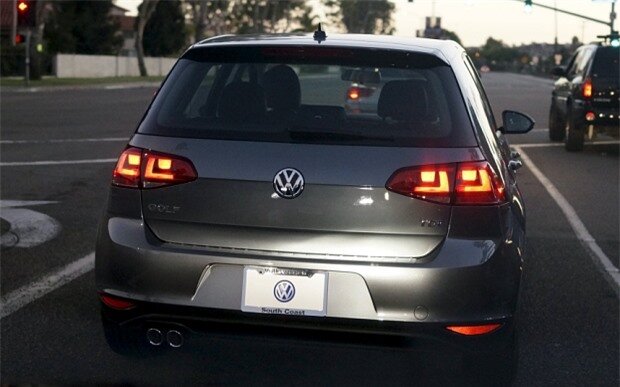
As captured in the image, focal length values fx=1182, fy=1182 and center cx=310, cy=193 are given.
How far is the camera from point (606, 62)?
760 inches

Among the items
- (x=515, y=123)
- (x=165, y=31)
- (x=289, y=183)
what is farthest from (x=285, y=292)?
(x=165, y=31)

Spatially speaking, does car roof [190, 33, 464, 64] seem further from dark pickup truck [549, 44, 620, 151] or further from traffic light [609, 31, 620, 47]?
traffic light [609, 31, 620, 47]

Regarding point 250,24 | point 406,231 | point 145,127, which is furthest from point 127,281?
point 250,24

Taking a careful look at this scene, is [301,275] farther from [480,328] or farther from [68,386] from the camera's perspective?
[68,386]

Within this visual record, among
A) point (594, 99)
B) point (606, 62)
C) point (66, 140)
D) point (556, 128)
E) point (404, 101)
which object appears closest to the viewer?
point (404, 101)

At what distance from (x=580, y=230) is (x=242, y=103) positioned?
20.4 feet

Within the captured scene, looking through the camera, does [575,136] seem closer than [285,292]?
No

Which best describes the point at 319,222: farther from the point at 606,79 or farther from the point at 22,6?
the point at 22,6

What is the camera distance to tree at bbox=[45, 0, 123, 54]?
72.1m

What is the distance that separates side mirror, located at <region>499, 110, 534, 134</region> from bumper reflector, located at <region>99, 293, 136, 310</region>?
3048mm

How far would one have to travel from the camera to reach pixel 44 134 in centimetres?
2078

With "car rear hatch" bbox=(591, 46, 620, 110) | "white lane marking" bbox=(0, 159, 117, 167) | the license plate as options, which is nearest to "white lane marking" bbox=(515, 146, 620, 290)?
"car rear hatch" bbox=(591, 46, 620, 110)

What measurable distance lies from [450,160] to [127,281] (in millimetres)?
1409

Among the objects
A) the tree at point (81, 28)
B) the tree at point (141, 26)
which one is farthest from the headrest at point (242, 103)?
the tree at point (141, 26)
